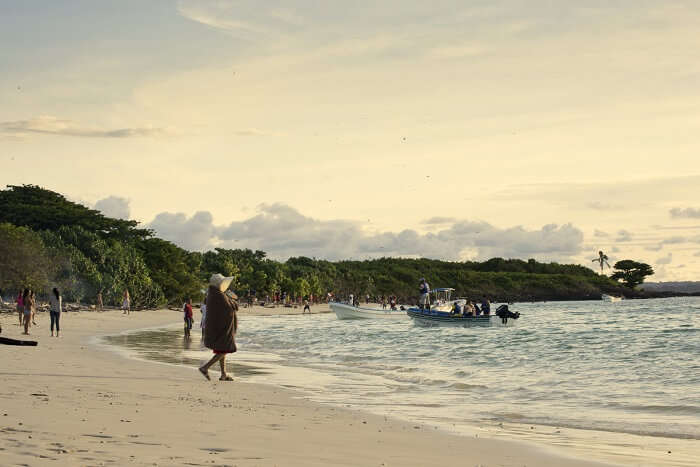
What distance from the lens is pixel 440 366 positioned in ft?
79.6

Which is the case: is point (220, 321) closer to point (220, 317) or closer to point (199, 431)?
point (220, 317)

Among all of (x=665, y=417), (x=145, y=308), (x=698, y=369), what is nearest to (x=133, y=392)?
(x=665, y=417)

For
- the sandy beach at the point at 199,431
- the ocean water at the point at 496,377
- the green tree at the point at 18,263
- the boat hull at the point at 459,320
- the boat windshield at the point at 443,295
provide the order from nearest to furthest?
the sandy beach at the point at 199,431, the ocean water at the point at 496,377, the boat hull at the point at 459,320, the boat windshield at the point at 443,295, the green tree at the point at 18,263

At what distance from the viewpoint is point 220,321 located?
48.9ft

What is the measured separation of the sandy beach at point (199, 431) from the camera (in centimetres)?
741

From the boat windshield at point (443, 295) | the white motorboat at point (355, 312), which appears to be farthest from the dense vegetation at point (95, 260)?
the boat windshield at point (443, 295)

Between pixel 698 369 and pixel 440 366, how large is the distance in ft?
25.7

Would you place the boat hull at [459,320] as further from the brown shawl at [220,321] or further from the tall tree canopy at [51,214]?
the tall tree canopy at [51,214]

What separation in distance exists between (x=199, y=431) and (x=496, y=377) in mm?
13308

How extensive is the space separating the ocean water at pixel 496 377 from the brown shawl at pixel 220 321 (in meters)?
1.90

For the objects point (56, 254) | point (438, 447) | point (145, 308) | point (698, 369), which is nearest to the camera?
point (438, 447)

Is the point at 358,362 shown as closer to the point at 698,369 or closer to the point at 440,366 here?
the point at 440,366

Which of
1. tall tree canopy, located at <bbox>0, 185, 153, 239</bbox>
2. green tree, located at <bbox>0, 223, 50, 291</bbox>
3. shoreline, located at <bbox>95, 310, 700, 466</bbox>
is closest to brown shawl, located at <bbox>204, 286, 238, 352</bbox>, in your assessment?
shoreline, located at <bbox>95, 310, 700, 466</bbox>

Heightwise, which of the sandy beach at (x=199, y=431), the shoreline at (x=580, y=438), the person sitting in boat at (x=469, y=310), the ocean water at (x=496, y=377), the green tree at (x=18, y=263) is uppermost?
the green tree at (x=18, y=263)
